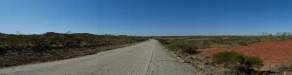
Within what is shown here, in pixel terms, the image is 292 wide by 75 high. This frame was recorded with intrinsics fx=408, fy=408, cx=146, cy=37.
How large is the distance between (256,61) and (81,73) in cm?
1174

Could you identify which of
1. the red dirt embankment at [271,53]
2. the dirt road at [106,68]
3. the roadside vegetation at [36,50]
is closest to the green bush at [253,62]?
the red dirt embankment at [271,53]

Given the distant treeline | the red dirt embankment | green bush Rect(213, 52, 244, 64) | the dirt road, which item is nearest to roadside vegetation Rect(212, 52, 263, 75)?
green bush Rect(213, 52, 244, 64)

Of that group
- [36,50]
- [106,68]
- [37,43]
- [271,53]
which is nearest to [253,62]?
[106,68]

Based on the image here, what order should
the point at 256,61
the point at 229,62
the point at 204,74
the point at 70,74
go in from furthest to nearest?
the point at 229,62, the point at 256,61, the point at 204,74, the point at 70,74

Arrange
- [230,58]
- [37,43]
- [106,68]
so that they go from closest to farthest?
[106,68] < [230,58] < [37,43]

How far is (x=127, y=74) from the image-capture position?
1950 cm

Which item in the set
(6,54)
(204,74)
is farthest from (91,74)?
(6,54)

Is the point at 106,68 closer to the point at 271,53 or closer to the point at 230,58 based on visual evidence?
the point at 230,58

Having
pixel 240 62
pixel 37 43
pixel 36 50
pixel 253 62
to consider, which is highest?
pixel 37 43

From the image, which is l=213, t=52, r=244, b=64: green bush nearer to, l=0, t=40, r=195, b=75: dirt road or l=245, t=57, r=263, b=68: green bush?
l=245, t=57, r=263, b=68: green bush

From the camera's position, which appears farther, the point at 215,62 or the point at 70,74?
the point at 215,62

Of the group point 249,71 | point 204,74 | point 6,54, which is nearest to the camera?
point 204,74

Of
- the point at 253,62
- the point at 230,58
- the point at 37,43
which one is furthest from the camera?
the point at 37,43

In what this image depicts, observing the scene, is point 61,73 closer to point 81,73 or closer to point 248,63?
point 81,73
